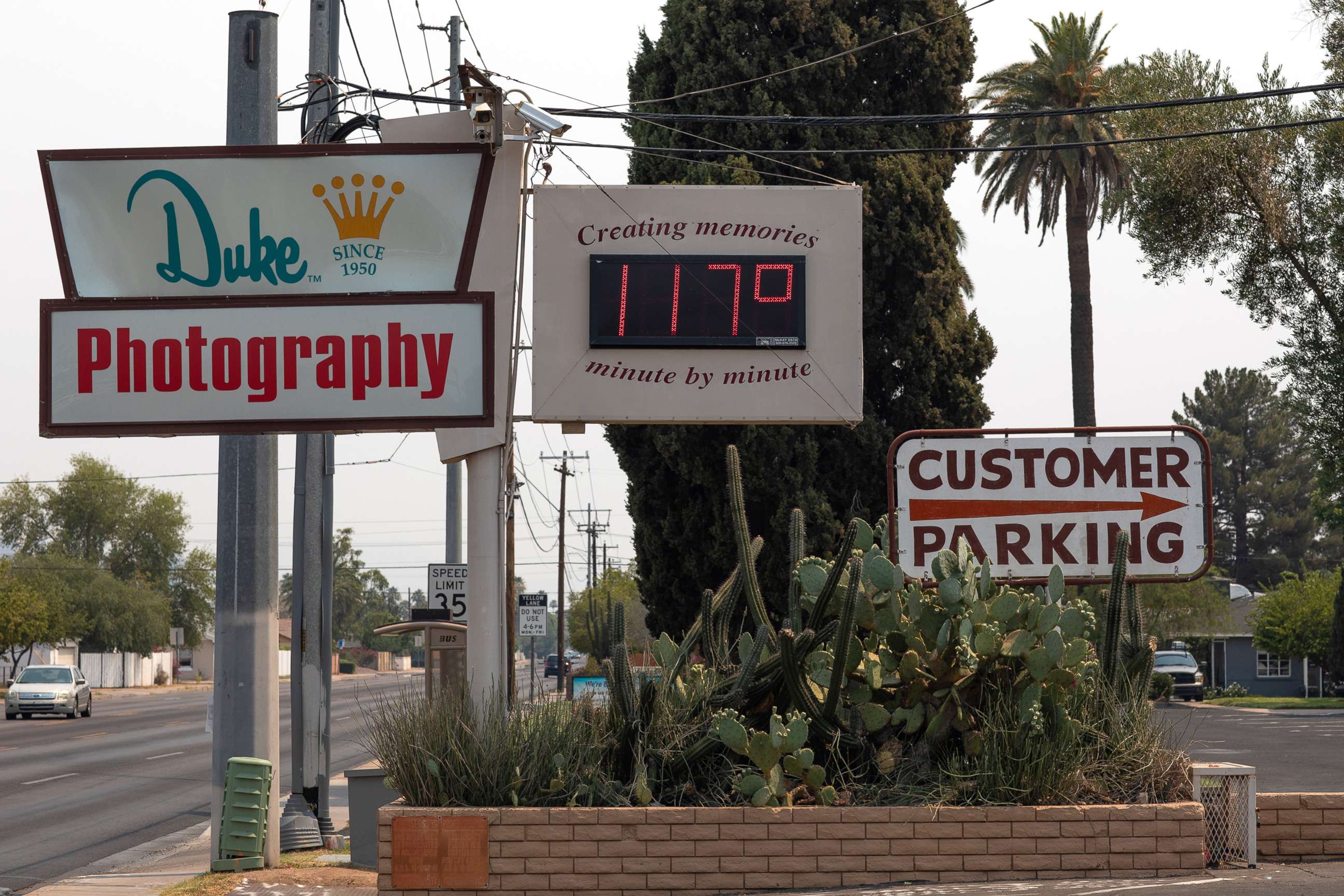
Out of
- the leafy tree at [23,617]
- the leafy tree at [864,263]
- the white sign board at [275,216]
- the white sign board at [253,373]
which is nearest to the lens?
the white sign board at [253,373]

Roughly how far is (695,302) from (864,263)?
6543 millimetres

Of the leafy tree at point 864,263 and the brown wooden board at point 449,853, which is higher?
the leafy tree at point 864,263

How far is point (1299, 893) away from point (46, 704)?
1450 inches

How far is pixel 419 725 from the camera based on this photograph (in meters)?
8.75

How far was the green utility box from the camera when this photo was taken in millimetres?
10695

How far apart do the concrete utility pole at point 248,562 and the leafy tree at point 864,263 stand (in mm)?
6897

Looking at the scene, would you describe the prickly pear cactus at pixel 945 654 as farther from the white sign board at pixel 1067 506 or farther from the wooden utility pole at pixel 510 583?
the wooden utility pole at pixel 510 583

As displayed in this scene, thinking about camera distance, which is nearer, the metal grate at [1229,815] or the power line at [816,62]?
the metal grate at [1229,815]

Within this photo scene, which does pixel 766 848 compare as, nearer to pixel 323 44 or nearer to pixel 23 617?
pixel 323 44

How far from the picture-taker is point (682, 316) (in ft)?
37.4

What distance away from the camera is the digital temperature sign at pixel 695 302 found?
37.3 feet

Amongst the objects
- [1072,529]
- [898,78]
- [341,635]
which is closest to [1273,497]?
[898,78]

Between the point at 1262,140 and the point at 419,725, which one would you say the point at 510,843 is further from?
the point at 1262,140

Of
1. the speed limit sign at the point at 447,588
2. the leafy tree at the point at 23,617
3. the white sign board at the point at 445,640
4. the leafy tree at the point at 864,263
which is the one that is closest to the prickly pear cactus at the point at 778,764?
the white sign board at the point at 445,640
